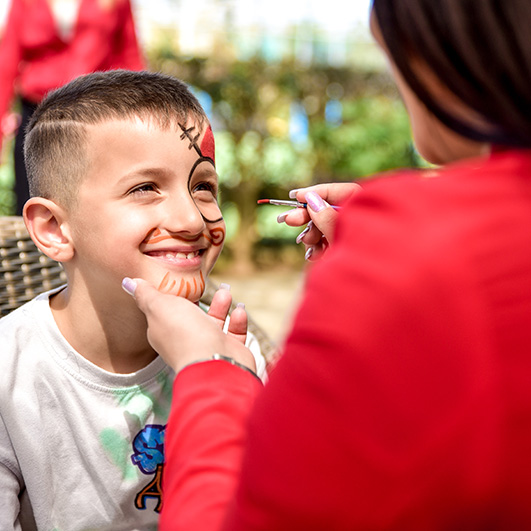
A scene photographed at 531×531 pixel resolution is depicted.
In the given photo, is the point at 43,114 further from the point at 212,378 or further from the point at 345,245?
the point at 345,245

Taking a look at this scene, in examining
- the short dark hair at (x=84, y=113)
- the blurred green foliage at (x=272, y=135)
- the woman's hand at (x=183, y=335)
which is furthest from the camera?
the blurred green foliage at (x=272, y=135)

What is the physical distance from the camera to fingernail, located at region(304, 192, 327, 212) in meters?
1.35

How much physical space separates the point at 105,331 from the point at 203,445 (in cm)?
71

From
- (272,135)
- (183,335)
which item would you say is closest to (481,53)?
(183,335)

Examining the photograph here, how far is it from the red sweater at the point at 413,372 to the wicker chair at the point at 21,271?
1082 mm

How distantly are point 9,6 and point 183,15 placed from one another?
4026 mm

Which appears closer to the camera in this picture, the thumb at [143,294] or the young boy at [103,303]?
the thumb at [143,294]

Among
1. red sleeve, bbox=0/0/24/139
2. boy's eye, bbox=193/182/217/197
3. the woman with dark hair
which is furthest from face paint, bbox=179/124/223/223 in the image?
red sleeve, bbox=0/0/24/139

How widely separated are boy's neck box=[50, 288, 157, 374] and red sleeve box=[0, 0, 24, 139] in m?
1.77

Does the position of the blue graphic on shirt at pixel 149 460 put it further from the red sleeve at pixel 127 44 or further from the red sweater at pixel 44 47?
the red sleeve at pixel 127 44

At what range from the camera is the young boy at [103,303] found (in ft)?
4.46

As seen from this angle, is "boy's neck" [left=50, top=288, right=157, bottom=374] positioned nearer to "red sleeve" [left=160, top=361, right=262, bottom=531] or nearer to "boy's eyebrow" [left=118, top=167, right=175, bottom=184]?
"boy's eyebrow" [left=118, top=167, right=175, bottom=184]

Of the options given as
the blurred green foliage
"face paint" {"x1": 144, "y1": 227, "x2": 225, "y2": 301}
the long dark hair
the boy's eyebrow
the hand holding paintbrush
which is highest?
the long dark hair

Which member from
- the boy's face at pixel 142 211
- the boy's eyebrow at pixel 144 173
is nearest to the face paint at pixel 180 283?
the boy's face at pixel 142 211
